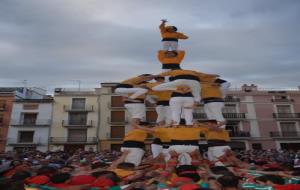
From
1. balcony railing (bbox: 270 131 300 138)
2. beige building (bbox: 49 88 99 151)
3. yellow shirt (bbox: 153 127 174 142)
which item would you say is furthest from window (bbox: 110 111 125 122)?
yellow shirt (bbox: 153 127 174 142)

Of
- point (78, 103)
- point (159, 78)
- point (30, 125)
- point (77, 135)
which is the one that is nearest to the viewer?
point (159, 78)

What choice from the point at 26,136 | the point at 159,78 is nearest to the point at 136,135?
the point at 159,78

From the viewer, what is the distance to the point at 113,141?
131ft

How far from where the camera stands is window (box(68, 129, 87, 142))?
4000 cm

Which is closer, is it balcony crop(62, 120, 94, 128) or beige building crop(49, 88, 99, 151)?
beige building crop(49, 88, 99, 151)

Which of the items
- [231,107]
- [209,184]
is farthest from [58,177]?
[231,107]

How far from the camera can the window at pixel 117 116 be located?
133ft

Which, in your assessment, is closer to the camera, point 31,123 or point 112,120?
point 112,120

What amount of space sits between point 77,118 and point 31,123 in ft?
19.2

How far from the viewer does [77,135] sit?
133 ft

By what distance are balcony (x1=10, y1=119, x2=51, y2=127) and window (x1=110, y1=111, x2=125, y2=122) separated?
818 centimetres

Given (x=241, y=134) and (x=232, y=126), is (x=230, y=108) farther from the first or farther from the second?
(x=241, y=134)

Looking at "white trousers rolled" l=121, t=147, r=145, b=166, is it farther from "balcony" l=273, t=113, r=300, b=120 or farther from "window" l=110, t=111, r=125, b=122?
"balcony" l=273, t=113, r=300, b=120

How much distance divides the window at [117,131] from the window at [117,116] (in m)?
0.91
